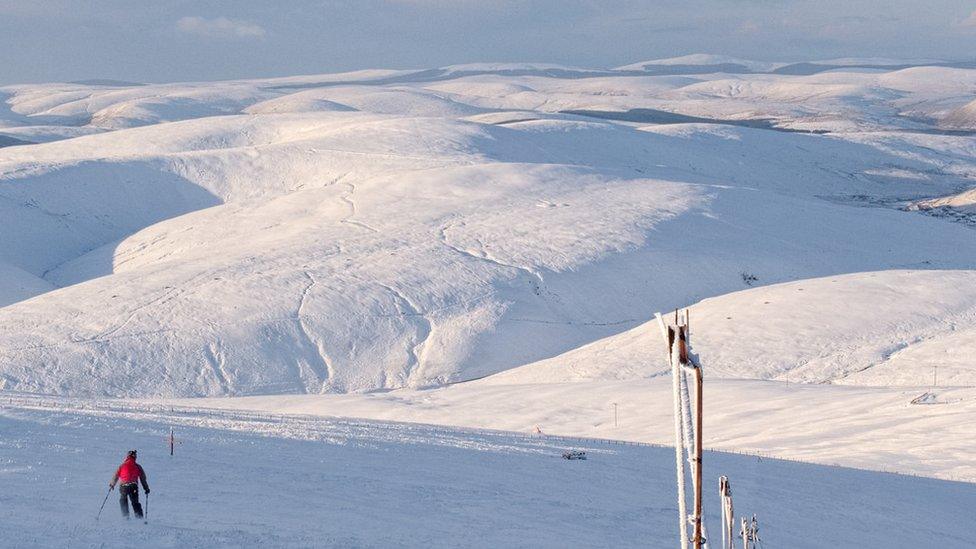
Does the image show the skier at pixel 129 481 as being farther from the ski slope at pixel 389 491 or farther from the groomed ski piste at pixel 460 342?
the groomed ski piste at pixel 460 342

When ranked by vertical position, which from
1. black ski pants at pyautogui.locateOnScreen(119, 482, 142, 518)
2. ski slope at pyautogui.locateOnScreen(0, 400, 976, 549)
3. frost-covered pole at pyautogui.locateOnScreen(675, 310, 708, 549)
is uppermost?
frost-covered pole at pyautogui.locateOnScreen(675, 310, 708, 549)

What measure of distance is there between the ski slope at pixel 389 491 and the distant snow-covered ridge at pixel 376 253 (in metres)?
17.5

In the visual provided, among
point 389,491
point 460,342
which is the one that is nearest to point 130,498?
point 389,491

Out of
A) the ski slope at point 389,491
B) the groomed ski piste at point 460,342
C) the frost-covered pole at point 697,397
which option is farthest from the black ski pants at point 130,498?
the frost-covered pole at point 697,397

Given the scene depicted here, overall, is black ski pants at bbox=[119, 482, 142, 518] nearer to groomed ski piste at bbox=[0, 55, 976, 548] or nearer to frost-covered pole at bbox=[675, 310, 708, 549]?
groomed ski piste at bbox=[0, 55, 976, 548]

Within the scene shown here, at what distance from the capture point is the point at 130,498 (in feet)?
48.3

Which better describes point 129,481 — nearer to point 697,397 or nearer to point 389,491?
point 389,491

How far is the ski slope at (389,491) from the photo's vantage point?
1555 centimetres

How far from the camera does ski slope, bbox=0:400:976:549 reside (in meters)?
15.6

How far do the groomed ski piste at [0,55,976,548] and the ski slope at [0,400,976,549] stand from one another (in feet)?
0.30

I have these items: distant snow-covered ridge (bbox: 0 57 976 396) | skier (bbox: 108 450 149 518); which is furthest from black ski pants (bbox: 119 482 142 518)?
distant snow-covered ridge (bbox: 0 57 976 396)

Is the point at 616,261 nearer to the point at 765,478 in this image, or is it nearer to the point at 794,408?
the point at 794,408

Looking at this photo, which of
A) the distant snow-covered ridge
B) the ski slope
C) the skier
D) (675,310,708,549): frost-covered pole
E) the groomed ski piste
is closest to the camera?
(675,310,708,549): frost-covered pole

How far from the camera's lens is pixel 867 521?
2106 centimetres
